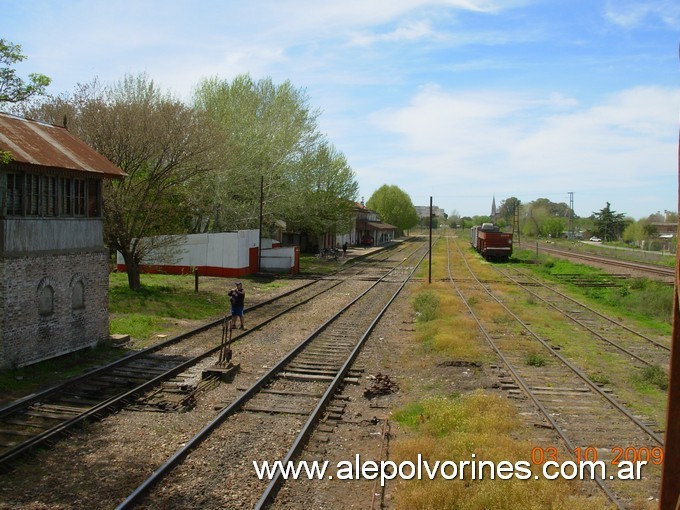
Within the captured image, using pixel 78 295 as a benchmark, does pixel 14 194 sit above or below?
above

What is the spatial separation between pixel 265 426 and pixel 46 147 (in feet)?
29.8

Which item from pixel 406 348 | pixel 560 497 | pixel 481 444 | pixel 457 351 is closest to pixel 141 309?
pixel 406 348

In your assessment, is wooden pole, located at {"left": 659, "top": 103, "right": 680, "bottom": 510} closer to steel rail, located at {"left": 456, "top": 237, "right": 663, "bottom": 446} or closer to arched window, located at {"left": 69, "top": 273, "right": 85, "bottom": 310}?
steel rail, located at {"left": 456, "top": 237, "right": 663, "bottom": 446}

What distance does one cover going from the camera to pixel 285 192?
39.5 m

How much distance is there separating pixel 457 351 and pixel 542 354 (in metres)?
2.25

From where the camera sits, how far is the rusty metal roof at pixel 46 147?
1288cm

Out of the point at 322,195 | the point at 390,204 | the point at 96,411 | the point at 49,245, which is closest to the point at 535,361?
the point at 96,411

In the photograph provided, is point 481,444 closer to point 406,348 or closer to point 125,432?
point 125,432

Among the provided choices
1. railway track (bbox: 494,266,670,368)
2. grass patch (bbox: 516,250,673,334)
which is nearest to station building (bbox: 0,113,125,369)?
railway track (bbox: 494,266,670,368)

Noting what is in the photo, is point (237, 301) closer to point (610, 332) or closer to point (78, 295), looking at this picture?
point (78, 295)

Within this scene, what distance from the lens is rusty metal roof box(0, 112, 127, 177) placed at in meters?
12.9

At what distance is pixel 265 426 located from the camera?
9805 mm

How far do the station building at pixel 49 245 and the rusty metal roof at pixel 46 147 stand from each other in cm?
4

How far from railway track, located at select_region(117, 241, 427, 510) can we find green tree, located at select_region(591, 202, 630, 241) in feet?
337
